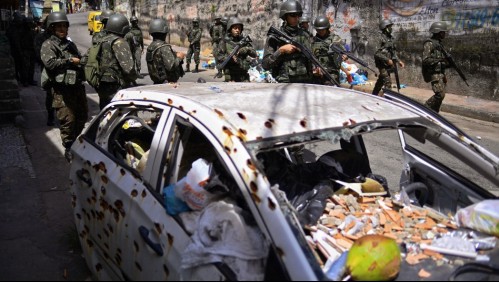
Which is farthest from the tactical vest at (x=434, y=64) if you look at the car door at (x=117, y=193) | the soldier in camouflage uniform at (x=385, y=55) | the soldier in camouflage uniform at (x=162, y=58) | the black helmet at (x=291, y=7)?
the car door at (x=117, y=193)

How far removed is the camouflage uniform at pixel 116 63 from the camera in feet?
19.8

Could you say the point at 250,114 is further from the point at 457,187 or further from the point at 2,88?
the point at 2,88

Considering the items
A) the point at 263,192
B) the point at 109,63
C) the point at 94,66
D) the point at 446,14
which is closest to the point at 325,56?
the point at 109,63

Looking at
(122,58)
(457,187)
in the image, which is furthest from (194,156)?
(122,58)

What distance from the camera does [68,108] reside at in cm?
593

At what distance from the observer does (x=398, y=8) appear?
514 inches

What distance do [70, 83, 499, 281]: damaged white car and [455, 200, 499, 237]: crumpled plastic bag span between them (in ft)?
0.04

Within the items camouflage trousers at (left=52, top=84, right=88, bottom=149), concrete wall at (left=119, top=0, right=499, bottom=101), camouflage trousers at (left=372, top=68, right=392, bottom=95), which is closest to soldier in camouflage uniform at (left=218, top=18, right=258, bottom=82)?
camouflage trousers at (left=52, top=84, right=88, bottom=149)

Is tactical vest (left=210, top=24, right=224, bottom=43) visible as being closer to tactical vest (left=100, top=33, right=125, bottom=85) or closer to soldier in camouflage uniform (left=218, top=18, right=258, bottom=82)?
soldier in camouflage uniform (left=218, top=18, right=258, bottom=82)

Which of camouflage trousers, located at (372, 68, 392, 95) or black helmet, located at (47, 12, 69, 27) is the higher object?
black helmet, located at (47, 12, 69, 27)

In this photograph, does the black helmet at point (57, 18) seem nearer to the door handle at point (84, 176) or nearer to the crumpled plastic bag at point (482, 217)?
the door handle at point (84, 176)

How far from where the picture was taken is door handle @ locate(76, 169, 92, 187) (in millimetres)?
3081

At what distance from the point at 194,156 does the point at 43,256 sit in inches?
68.4

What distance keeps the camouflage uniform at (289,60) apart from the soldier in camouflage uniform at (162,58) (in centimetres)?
152
